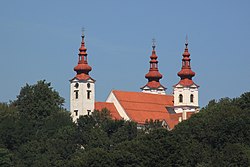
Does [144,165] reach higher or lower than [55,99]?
lower

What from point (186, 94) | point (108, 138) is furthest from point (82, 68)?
point (108, 138)

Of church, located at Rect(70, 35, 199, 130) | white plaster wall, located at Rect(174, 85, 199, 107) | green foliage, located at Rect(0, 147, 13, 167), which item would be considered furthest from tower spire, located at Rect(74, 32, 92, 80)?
green foliage, located at Rect(0, 147, 13, 167)

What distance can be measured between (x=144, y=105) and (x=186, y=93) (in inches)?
213

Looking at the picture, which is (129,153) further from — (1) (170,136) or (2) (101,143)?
(2) (101,143)

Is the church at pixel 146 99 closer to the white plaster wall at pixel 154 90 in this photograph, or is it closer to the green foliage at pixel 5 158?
the white plaster wall at pixel 154 90

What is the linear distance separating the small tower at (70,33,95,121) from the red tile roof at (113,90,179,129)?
12.7 ft

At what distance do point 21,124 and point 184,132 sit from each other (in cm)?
2517

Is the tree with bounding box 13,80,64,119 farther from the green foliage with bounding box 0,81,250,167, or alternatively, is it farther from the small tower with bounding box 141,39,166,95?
the small tower with bounding box 141,39,166,95

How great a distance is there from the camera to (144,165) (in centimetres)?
10019

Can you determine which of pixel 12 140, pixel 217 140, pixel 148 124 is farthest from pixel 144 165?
pixel 148 124

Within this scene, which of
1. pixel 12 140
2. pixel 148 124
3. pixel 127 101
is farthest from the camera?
pixel 127 101

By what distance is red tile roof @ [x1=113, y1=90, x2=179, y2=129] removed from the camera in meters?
157

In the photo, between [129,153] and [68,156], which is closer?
[129,153]

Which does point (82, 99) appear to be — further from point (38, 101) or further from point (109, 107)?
point (38, 101)
